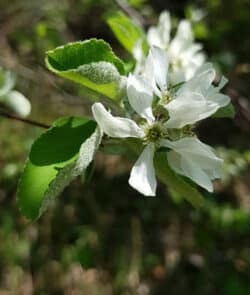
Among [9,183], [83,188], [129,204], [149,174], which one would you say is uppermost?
[149,174]

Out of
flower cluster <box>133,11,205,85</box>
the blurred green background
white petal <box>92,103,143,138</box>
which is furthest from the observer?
the blurred green background

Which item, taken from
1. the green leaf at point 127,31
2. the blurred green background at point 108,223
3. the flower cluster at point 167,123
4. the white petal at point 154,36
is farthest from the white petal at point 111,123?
the blurred green background at point 108,223

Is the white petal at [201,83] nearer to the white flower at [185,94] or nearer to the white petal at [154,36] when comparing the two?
the white flower at [185,94]

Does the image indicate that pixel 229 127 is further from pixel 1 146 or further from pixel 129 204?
pixel 1 146

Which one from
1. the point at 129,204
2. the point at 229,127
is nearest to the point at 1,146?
the point at 129,204

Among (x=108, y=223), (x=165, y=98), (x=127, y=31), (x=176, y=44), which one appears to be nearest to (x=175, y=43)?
(x=176, y=44)

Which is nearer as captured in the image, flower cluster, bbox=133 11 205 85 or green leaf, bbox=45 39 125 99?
green leaf, bbox=45 39 125 99

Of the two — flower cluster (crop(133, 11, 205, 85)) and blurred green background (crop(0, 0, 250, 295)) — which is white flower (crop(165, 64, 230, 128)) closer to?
flower cluster (crop(133, 11, 205, 85))

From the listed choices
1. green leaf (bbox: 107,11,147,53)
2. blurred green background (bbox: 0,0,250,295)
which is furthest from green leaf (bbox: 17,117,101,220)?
blurred green background (bbox: 0,0,250,295)
